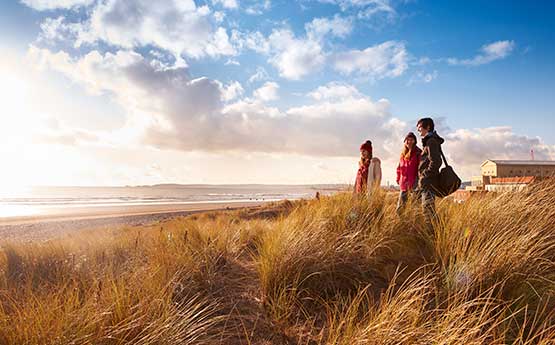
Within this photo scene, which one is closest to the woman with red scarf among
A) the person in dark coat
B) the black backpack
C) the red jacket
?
the red jacket

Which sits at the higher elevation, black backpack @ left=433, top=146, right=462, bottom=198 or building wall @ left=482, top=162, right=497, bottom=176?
building wall @ left=482, top=162, right=497, bottom=176

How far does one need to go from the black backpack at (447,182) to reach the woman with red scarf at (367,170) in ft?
5.16

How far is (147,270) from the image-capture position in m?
3.79

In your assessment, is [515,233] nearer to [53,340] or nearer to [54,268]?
[53,340]

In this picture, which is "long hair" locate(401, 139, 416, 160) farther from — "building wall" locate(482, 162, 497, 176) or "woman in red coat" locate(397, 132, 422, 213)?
"building wall" locate(482, 162, 497, 176)

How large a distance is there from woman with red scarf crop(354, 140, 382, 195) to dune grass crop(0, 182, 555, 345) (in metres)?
1.49

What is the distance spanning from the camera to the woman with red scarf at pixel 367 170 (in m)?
6.84

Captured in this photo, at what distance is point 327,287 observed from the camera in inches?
136

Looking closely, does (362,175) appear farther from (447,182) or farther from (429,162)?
(447,182)

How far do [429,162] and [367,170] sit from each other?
1855 mm

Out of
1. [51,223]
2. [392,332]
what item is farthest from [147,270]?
[51,223]

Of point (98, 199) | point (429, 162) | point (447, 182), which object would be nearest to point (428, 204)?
point (447, 182)

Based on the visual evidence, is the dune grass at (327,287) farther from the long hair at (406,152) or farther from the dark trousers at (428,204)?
the long hair at (406,152)

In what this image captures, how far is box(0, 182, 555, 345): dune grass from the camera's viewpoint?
89.4 inches
